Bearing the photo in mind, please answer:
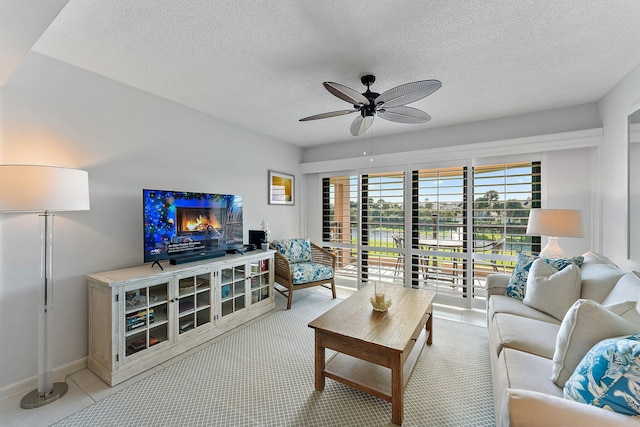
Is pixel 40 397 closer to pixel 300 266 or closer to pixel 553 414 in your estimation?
pixel 300 266

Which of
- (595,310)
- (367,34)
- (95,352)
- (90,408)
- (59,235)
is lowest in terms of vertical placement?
(90,408)

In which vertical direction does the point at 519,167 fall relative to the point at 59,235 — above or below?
above

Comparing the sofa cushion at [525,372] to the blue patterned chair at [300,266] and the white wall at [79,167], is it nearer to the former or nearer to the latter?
the blue patterned chair at [300,266]

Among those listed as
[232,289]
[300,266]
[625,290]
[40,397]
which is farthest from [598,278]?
[40,397]

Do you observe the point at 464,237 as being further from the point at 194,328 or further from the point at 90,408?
the point at 90,408

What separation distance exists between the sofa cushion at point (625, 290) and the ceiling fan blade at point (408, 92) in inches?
65.5

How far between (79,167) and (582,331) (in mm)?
3556

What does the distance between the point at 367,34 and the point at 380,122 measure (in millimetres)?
1844

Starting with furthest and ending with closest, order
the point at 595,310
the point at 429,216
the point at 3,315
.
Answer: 1. the point at 429,216
2. the point at 3,315
3. the point at 595,310

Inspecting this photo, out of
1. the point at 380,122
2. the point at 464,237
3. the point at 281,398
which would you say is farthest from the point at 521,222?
the point at 281,398

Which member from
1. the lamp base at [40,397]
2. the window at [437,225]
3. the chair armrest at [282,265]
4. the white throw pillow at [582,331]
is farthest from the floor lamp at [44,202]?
the window at [437,225]

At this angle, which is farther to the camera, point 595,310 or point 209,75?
point 209,75

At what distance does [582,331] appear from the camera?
120cm

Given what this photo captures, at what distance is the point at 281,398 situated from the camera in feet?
6.07
